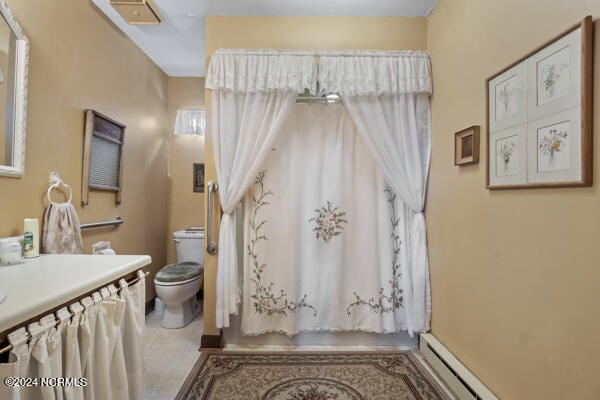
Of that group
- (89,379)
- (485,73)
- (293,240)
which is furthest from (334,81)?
(89,379)

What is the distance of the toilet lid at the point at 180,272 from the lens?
98.5 inches

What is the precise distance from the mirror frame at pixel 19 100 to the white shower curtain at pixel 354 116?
101 cm

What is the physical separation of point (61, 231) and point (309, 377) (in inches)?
68.6

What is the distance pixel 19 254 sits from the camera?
1363 millimetres

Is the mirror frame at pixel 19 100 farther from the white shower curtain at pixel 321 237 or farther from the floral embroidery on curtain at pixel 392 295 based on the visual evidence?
the floral embroidery on curtain at pixel 392 295

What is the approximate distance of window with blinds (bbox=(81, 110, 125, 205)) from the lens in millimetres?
2094

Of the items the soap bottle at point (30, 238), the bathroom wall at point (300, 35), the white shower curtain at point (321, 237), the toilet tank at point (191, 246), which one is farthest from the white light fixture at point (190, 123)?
the soap bottle at point (30, 238)

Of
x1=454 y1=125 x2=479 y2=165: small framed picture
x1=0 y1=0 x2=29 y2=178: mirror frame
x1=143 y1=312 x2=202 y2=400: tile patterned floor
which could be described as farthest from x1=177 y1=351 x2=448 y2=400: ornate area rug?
x1=0 y1=0 x2=29 y2=178: mirror frame

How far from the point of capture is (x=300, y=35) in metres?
2.29

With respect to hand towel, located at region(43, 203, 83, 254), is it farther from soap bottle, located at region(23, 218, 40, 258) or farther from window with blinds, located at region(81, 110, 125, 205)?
window with blinds, located at region(81, 110, 125, 205)

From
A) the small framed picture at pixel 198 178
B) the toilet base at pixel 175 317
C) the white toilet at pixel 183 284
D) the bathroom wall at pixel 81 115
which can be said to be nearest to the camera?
the bathroom wall at pixel 81 115

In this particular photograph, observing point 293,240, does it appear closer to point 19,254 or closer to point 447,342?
point 447,342

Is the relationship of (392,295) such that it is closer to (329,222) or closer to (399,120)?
(329,222)

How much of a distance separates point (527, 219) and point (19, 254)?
7.50 ft
